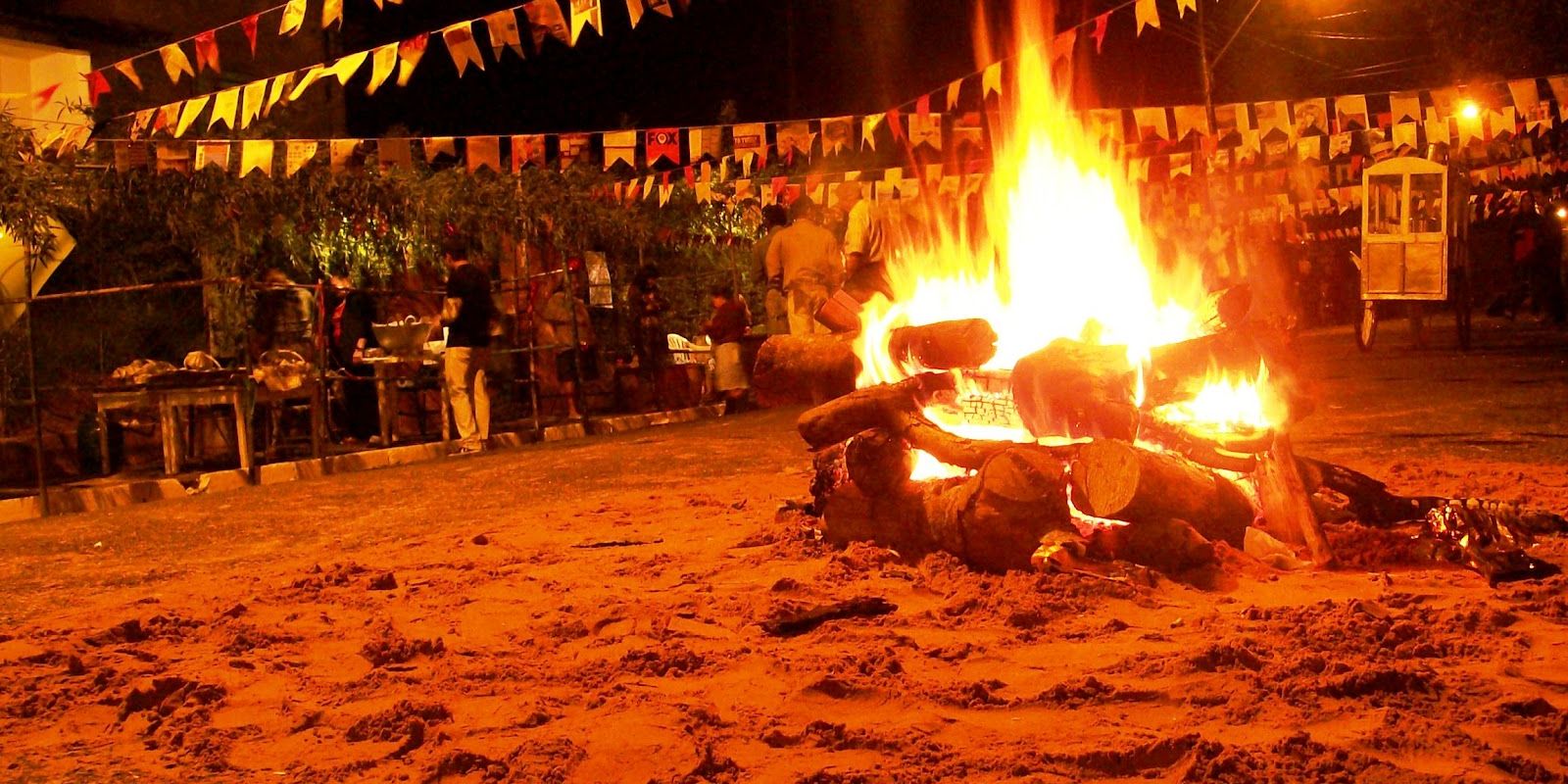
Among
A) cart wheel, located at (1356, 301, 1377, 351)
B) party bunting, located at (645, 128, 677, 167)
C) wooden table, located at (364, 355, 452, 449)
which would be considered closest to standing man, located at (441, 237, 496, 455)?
wooden table, located at (364, 355, 452, 449)

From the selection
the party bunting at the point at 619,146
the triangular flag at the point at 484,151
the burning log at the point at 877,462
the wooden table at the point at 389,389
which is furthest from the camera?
the party bunting at the point at 619,146

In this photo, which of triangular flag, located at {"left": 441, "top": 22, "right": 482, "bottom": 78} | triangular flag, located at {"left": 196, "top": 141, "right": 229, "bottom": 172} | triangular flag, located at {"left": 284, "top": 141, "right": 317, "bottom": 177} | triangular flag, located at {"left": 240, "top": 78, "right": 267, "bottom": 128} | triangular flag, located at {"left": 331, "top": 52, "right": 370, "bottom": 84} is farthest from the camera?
triangular flag, located at {"left": 284, "top": 141, "right": 317, "bottom": 177}

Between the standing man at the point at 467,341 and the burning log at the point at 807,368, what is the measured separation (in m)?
6.27

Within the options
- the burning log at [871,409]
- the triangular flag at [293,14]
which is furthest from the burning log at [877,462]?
the triangular flag at [293,14]

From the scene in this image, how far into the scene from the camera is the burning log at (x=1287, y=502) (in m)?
4.91

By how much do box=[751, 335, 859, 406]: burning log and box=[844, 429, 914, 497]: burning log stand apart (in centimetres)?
104

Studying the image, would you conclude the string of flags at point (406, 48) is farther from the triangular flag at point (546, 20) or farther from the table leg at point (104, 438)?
the table leg at point (104, 438)

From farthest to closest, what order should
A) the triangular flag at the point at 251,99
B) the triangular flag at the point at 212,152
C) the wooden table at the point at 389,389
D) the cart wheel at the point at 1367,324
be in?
the cart wheel at the point at 1367,324, the wooden table at the point at 389,389, the triangular flag at the point at 212,152, the triangular flag at the point at 251,99

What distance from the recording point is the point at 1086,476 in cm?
473

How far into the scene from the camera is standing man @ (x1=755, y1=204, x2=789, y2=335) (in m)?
12.6

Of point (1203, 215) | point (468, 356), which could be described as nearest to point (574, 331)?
point (468, 356)

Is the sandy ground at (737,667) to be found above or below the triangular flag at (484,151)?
below

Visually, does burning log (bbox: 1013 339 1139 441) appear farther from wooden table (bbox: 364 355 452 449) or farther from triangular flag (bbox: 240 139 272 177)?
triangular flag (bbox: 240 139 272 177)

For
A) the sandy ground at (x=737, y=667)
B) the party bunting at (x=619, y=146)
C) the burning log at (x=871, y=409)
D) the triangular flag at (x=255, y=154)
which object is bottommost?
the sandy ground at (x=737, y=667)
